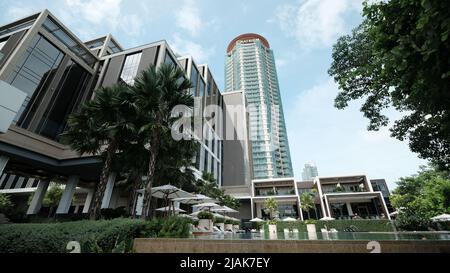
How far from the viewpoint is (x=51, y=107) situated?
21.8m

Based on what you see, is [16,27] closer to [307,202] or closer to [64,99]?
[64,99]

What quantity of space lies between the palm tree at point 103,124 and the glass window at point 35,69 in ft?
34.4

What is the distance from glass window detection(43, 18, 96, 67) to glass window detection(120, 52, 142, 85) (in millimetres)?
6621

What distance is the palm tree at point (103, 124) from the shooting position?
1241 centimetres

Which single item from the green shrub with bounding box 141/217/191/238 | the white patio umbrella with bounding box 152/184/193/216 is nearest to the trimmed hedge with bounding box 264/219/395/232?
the white patio umbrella with bounding box 152/184/193/216

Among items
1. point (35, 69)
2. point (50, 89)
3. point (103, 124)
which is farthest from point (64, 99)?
point (103, 124)

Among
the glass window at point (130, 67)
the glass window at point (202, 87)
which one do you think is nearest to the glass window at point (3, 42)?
the glass window at point (130, 67)

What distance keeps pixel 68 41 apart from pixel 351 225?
4295 cm

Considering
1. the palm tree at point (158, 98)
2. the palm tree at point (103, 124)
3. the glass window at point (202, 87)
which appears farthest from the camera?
the glass window at point (202, 87)

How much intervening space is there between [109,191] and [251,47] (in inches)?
4755

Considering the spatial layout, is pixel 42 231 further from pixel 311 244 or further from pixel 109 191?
pixel 109 191

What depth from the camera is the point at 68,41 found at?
27.3m

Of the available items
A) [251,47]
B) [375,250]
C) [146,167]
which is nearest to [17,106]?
[146,167]

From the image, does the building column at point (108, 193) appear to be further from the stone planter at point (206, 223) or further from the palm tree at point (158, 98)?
the palm tree at point (158, 98)
